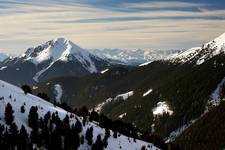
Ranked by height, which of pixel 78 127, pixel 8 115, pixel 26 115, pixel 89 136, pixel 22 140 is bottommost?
pixel 89 136

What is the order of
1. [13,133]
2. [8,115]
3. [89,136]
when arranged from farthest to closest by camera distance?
1. [89,136]
2. [8,115]
3. [13,133]

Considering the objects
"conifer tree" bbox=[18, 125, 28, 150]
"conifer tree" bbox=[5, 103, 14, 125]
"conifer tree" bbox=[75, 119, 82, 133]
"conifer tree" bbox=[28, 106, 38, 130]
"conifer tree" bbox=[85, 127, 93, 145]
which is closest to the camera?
"conifer tree" bbox=[18, 125, 28, 150]

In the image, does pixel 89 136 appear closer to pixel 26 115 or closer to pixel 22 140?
pixel 26 115

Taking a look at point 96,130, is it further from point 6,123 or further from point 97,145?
point 6,123

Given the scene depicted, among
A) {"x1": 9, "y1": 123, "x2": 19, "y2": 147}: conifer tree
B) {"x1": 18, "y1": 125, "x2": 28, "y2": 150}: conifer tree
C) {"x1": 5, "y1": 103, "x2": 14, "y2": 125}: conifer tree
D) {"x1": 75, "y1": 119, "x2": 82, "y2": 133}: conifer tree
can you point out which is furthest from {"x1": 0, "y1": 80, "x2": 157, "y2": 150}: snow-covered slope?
{"x1": 18, "y1": 125, "x2": 28, "y2": 150}: conifer tree

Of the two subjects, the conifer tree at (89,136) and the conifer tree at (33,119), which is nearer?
the conifer tree at (33,119)

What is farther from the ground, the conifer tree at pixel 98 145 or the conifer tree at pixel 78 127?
the conifer tree at pixel 78 127

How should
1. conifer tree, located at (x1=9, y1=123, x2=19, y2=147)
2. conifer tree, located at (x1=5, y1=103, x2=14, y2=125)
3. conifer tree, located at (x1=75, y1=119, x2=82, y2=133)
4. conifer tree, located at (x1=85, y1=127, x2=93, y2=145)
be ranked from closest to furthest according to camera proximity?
conifer tree, located at (x1=9, y1=123, x2=19, y2=147), conifer tree, located at (x1=5, y1=103, x2=14, y2=125), conifer tree, located at (x1=85, y1=127, x2=93, y2=145), conifer tree, located at (x1=75, y1=119, x2=82, y2=133)

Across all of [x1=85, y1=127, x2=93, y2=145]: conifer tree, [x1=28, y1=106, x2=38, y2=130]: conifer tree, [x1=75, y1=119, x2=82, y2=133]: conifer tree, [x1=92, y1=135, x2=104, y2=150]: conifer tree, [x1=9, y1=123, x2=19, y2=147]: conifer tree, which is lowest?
[x1=92, y1=135, x2=104, y2=150]: conifer tree

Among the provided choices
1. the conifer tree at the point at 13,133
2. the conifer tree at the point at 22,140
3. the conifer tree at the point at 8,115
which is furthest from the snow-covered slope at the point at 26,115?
the conifer tree at the point at 22,140

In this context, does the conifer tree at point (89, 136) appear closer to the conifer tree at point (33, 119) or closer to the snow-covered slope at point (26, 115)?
the snow-covered slope at point (26, 115)

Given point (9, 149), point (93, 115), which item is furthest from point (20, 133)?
point (93, 115)

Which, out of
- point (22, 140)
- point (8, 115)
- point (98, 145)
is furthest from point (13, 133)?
point (98, 145)

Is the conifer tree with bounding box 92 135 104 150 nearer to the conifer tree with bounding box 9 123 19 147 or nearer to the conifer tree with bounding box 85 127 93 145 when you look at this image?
the conifer tree with bounding box 85 127 93 145
